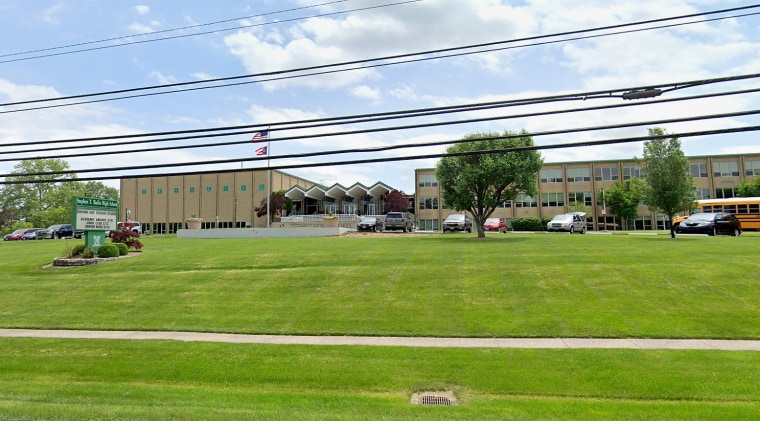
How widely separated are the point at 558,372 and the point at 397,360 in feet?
9.51

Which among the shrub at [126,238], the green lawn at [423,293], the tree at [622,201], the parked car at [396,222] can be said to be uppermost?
the tree at [622,201]

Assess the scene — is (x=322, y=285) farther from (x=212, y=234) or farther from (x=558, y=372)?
(x=212, y=234)

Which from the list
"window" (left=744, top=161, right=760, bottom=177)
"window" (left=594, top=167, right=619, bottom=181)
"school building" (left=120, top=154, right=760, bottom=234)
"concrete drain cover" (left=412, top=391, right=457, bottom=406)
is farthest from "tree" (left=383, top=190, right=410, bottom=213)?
"concrete drain cover" (left=412, top=391, right=457, bottom=406)

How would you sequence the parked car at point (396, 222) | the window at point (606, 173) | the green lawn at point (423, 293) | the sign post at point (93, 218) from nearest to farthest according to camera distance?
the green lawn at point (423, 293), the sign post at point (93, 218), the parked car at point (396, 222), the window at point (606, 173)

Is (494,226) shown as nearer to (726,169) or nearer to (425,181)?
(425,181)

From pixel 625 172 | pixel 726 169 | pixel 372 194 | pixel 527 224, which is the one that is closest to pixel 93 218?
pixel 372 194

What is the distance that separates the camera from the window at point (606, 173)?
2547 inches

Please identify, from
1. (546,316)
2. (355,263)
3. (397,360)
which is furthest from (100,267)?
(546,316)

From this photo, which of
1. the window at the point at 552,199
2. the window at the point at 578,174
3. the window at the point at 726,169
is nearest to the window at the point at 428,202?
the window at the point at 552,199

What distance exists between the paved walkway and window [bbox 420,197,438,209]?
5974 centimetres

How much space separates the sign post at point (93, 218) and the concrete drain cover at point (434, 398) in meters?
21.5

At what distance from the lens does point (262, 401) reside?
6.97 m

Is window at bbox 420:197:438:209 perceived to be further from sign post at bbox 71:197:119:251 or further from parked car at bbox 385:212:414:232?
sign post at bbox 71:197:119:251

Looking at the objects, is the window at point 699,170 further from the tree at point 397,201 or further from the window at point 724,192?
the tree at point 397,201
